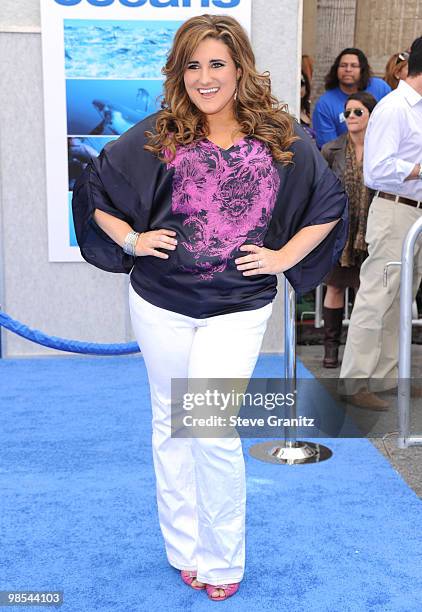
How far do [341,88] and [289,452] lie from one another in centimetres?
347

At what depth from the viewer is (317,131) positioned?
21.4 ft

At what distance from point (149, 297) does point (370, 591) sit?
1.12m

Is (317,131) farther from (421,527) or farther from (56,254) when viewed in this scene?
(421,527)

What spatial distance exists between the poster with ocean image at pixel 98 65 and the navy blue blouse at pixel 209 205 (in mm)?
3223

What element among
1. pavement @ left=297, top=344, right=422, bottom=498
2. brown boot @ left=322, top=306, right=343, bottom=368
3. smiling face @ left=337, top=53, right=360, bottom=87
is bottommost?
pavement @ left=297, top=344, right=422, bottom=498

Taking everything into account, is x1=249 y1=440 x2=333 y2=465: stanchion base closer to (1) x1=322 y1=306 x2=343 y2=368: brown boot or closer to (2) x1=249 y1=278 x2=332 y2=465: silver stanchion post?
(2) x1=249 y1=278 x2=332 y2=465: silver stanchion post

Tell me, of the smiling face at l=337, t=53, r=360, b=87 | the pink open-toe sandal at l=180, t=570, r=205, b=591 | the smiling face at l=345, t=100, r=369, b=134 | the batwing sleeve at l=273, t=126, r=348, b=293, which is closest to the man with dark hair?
the smiling face at l=337, t=53, r=360, b=87

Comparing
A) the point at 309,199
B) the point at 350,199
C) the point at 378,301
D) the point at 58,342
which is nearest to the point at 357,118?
the point at 350,199

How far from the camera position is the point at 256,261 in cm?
246

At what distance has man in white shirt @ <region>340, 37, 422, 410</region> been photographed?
446 centimetres

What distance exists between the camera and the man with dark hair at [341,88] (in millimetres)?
6387

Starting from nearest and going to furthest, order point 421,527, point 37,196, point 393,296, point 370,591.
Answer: point 370,591, point 421,527, point 393,296, point 37,196

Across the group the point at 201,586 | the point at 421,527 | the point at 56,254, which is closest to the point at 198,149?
the point at 201,586

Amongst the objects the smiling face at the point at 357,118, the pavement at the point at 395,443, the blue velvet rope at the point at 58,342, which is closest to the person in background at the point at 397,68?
the smiling face at the point at 357,118
